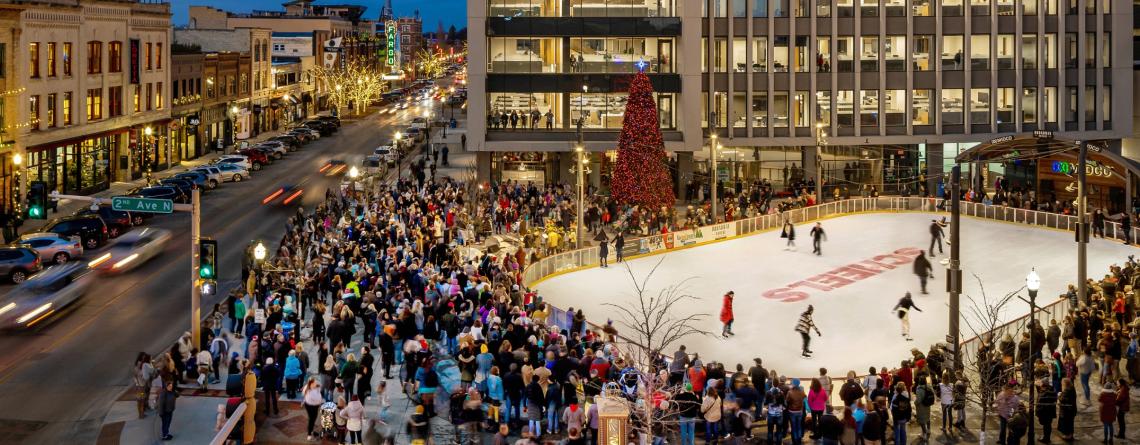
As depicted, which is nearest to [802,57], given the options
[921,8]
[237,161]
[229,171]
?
[921,8]

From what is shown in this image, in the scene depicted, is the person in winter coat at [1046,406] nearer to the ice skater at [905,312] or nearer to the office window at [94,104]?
the ice skater at [905,312]

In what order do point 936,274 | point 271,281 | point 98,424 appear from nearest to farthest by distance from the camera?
point 98,424 → point 271,281 → point 936,274

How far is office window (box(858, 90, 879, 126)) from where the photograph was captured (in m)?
67.7

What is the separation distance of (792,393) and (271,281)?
1810 centimetres

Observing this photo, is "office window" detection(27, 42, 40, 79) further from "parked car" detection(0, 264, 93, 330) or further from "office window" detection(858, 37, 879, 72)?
"office window" detection(858, 37, 879, 72)

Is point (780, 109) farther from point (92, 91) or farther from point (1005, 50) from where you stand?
point (92, 91)

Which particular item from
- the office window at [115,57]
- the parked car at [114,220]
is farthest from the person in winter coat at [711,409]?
the office window at [115,57]

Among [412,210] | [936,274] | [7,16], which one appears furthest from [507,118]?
[936,274]

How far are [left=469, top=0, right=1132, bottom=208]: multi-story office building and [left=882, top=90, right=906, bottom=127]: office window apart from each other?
0.08 meters

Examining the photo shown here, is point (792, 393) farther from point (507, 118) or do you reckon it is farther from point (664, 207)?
point (507, 118)

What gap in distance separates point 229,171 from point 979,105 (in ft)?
140

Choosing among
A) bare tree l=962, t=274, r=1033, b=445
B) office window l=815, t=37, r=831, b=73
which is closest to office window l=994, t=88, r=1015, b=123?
office window l=815, t=37, r=831, b=73

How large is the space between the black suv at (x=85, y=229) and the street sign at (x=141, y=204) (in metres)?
18.3

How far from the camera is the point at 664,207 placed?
53.2 metres
